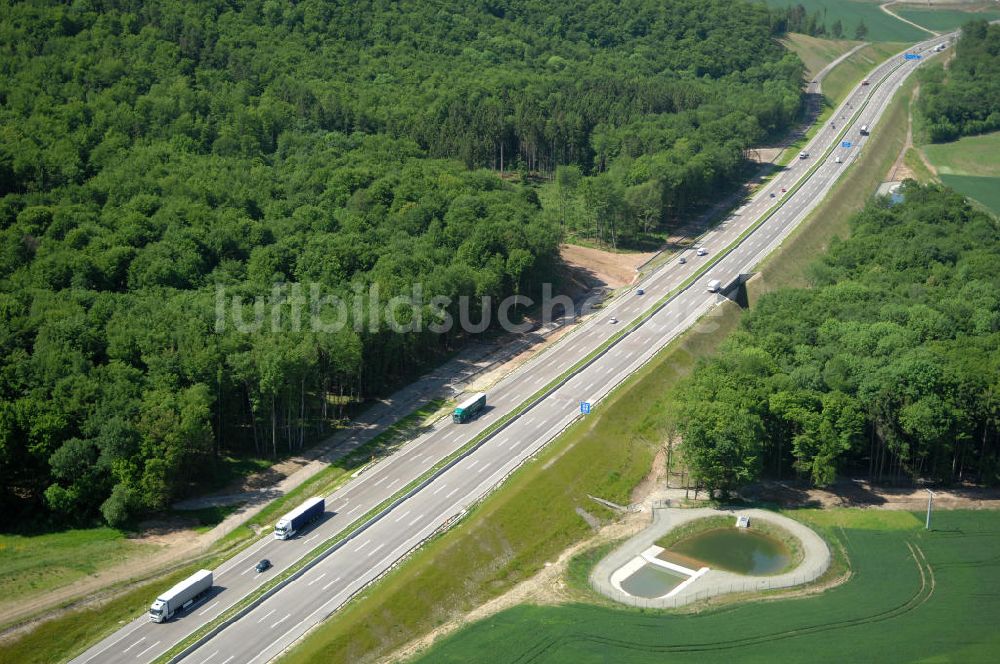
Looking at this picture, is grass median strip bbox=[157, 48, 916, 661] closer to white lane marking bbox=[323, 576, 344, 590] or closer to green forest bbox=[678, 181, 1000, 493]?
white lane marking bbox=[323, 576, 344, 590]

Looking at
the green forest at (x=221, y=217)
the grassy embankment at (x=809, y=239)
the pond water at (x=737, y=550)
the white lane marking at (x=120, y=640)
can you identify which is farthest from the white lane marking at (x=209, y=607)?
the grassy embankment at (x=809, y=239)

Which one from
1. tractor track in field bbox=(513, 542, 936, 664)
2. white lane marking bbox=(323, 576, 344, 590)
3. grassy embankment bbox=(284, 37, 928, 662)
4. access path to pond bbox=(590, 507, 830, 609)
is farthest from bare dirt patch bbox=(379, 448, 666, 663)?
white lane marking bbox=(323, 576, 344, 590)

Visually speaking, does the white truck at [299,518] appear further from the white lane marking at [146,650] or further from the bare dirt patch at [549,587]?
the bare dirt patch at [549,587]

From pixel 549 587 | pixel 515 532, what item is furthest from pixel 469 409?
pixel 549 587

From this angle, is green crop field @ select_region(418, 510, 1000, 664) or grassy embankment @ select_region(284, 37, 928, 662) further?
grassy embankment @ select_region(284, 37, 928, 662)

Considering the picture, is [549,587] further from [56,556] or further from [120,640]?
[56,556]

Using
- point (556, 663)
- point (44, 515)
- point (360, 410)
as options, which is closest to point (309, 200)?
point (360, 410)

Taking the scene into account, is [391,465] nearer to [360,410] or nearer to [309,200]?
[360,410]
